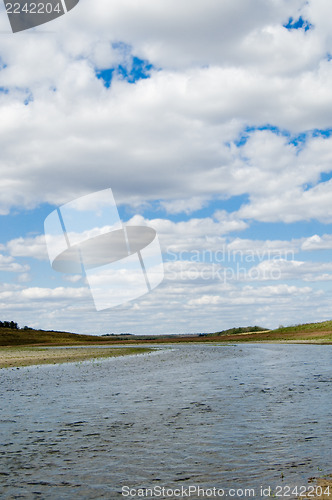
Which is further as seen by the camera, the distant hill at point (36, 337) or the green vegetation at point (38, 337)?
the green vegetation at point (38, 337)

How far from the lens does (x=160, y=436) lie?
55.3 ft

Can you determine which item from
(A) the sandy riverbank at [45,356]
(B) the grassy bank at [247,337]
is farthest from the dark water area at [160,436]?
(B) the grassy bank at [247,337]

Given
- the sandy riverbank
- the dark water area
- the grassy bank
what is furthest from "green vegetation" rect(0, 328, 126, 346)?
the dark water area

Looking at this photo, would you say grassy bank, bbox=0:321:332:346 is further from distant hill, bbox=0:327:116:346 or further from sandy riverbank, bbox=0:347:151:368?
sandy riverbank, bbox=0:347:151:368

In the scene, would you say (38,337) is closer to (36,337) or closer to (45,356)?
(36,337)

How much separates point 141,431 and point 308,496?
28.9 ft

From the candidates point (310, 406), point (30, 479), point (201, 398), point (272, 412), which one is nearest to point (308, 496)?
point (30, 479)

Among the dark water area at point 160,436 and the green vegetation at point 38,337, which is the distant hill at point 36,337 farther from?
the dark water area at point 160,436

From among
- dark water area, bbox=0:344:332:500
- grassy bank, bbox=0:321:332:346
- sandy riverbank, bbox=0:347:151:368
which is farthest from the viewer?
grassy bank, bbox=0:321:332:346

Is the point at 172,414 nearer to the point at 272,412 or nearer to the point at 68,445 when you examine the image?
the point at 272,412

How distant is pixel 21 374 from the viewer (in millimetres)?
39875

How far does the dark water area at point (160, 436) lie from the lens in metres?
11.9

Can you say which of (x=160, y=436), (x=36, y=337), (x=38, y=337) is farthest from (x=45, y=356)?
(x=38, y=337)

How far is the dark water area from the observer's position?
1191 centimetres
